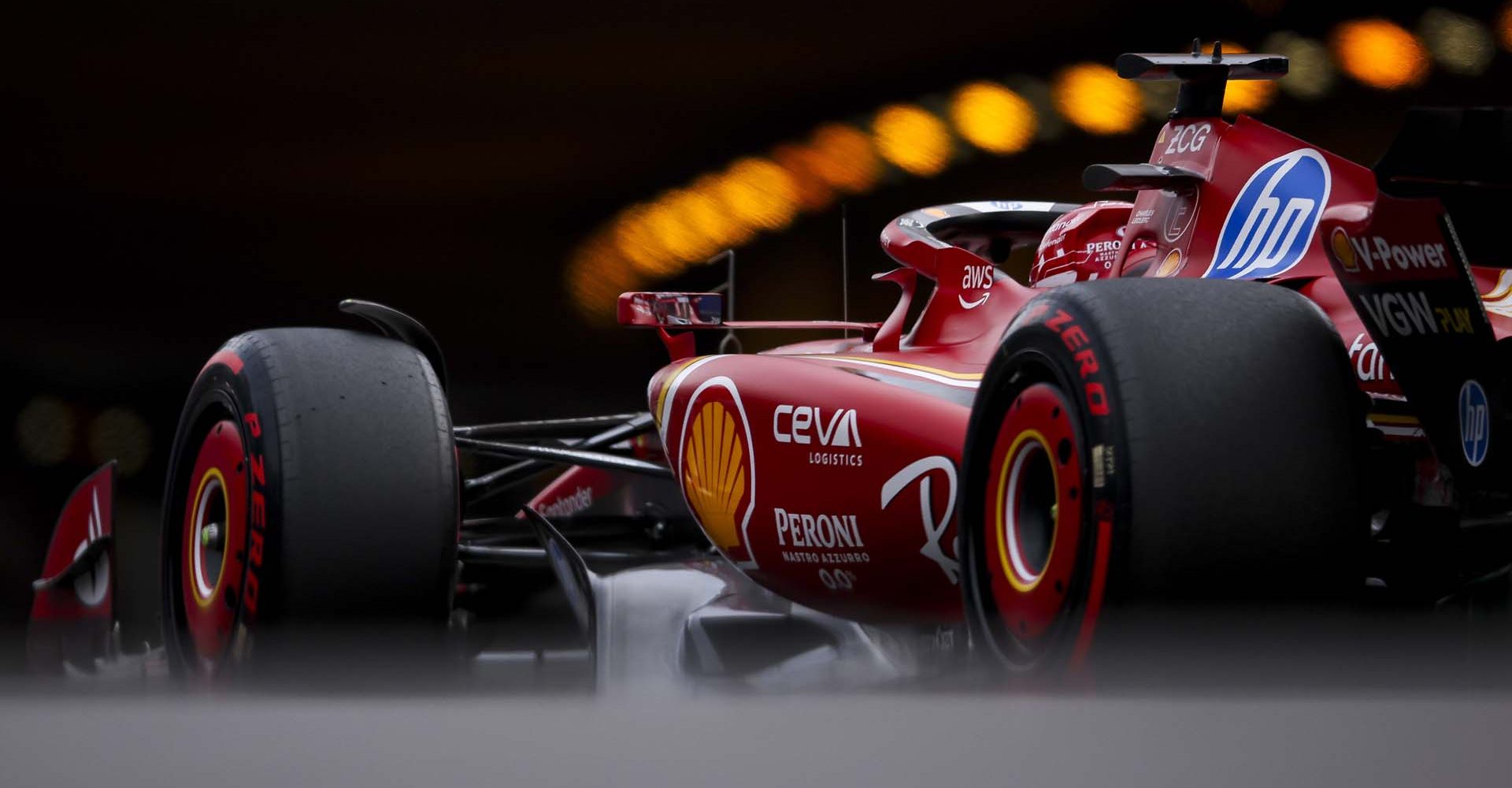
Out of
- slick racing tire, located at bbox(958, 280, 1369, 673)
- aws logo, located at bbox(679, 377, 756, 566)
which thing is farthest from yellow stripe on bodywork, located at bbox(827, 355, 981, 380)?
slick racing tire, located at bbox(958, 280, 1369, 673)

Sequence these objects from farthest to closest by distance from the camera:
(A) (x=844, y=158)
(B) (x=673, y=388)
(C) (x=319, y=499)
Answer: (A) (x=844, y=158)
(B) (x=673, y=388)
(C) (x=319, y=499)

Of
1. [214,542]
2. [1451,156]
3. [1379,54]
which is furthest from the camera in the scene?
[1379,54]

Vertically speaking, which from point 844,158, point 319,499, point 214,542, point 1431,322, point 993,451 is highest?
point 844,158

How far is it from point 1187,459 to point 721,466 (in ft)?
4.39

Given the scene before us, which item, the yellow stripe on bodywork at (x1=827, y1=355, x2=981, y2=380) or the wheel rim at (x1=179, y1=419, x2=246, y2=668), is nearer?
the yellow stripe on bodywork at (x1=827, y1=355, x2=981, y2=380)

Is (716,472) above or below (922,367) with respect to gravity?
below

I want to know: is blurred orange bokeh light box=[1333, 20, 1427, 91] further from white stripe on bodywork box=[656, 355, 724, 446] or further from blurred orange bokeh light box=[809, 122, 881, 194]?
white stripe on bodywork box=[656, 355, 724, 446]

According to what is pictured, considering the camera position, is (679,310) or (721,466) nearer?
(721,466)

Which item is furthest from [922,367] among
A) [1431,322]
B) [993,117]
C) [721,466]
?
[993,117]

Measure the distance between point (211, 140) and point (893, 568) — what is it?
421cm

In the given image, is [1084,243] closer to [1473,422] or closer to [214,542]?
[1473,422]

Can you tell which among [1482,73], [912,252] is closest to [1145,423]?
[912,252]

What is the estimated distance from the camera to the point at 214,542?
2.82m

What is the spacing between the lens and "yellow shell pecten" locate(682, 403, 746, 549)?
2.79 m
